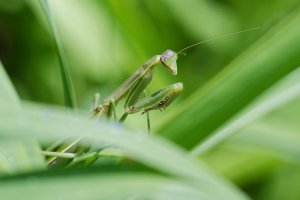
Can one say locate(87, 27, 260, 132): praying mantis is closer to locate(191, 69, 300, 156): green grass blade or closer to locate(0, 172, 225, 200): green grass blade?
locate(191, 69, 300, 156): green grass blade

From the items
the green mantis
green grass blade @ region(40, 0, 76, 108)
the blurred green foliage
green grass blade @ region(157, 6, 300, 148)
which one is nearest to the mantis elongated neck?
the green mantis

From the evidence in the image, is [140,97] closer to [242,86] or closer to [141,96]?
[141,96]

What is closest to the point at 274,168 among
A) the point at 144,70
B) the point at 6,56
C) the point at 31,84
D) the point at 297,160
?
the point at 297,160

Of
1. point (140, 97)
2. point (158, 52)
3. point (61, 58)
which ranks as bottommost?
point (61, 58)

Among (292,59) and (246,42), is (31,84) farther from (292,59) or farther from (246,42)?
(292,59)

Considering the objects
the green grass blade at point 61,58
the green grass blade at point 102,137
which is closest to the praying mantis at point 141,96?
the green grass blade at point 61,58

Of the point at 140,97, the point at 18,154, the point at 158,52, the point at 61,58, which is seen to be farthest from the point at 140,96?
the point at 158,52

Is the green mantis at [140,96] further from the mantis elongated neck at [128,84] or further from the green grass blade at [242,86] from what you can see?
the green grass blade at [242,86]
